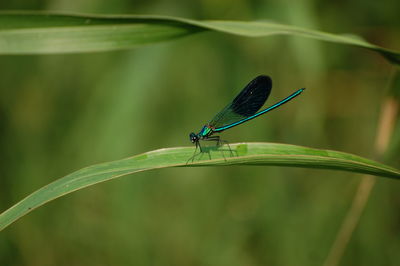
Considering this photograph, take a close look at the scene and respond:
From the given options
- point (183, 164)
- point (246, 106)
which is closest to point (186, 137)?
point (246, 106)

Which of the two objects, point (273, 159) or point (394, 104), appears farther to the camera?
point (394, 104)

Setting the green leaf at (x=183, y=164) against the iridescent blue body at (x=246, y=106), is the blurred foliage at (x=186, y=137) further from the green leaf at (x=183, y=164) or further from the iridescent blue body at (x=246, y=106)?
the green leaf at (x=183, y=164)

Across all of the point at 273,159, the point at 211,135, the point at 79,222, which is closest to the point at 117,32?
the point at 273,159

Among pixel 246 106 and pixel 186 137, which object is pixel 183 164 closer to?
pixel 246 106

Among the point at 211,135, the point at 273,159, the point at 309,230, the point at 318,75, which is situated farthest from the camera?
the point at 318,75

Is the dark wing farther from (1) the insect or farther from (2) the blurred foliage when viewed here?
(2) the blurred foliage

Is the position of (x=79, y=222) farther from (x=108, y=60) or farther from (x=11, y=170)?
(x=108, y=60)

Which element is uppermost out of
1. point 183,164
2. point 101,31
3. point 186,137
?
point 186,137
